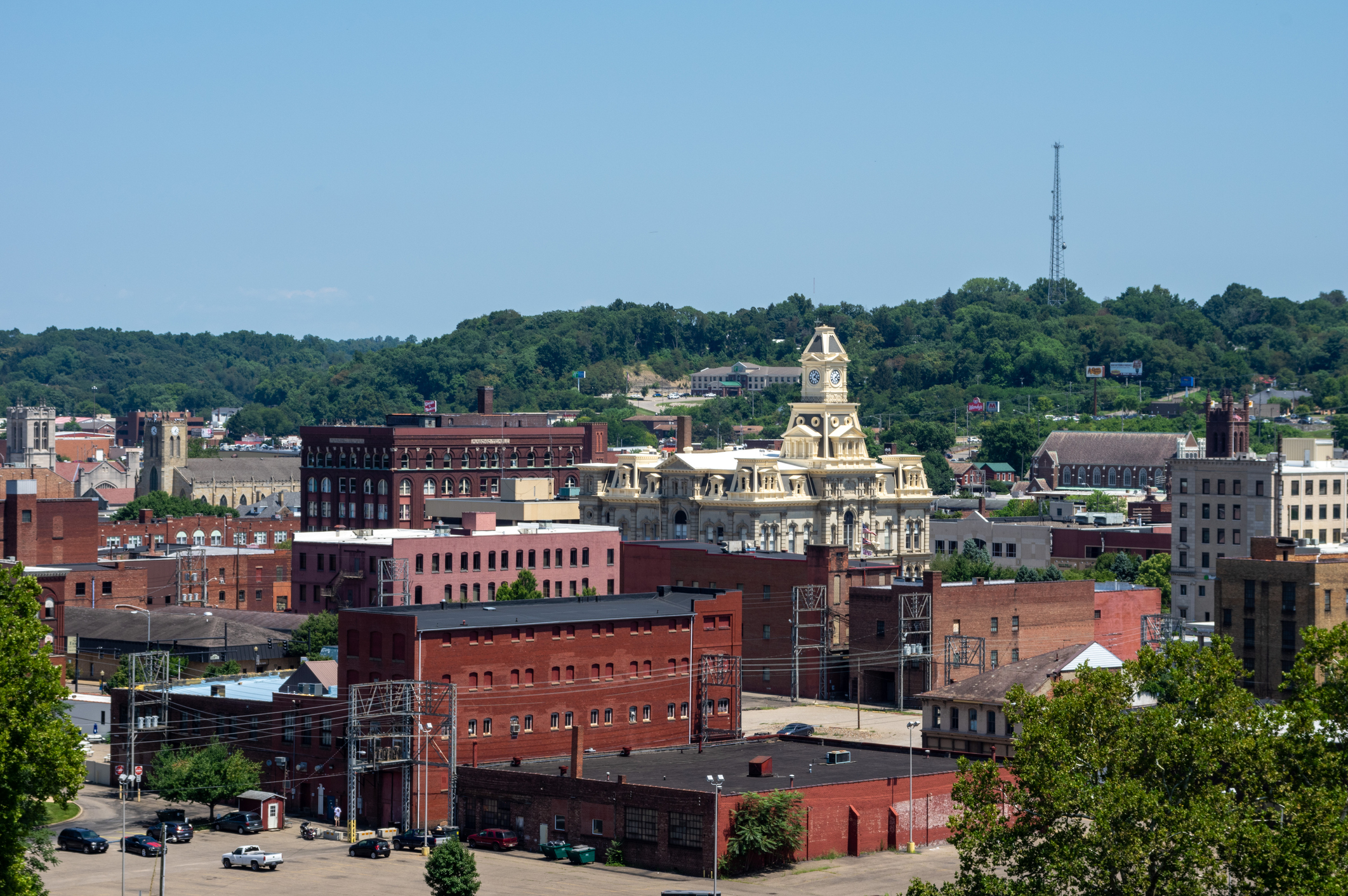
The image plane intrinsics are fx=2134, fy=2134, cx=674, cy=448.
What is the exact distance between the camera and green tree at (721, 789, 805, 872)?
75188mm

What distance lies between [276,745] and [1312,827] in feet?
170

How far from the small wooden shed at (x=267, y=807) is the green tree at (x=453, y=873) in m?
18.7

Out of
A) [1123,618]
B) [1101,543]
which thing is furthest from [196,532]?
[1123,618]

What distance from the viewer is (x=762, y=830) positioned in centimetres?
7531

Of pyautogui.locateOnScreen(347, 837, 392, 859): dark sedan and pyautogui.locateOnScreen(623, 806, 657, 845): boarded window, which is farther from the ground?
pyautogui.locateOnScreen(623, 806, 657, 845): boarded window

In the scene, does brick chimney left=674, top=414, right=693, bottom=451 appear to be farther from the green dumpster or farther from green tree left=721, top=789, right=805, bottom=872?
green tree left=721, top=789, right=805, bottom=872

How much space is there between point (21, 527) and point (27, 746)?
8405cm

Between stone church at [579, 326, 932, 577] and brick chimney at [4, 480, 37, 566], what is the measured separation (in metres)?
40.7

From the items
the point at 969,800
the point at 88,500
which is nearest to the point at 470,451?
the point at 88,500

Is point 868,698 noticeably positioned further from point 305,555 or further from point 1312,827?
point 1312,827

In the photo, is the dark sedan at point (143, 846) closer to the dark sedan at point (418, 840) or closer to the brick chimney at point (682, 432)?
the dark sedan at point (418, 840)

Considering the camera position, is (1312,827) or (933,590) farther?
(933,590)

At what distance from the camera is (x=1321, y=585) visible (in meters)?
100

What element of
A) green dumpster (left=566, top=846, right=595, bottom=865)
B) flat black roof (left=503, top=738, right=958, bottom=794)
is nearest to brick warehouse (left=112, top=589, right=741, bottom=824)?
flat black roof (left=503, top=738, right=958, bottom=794)
